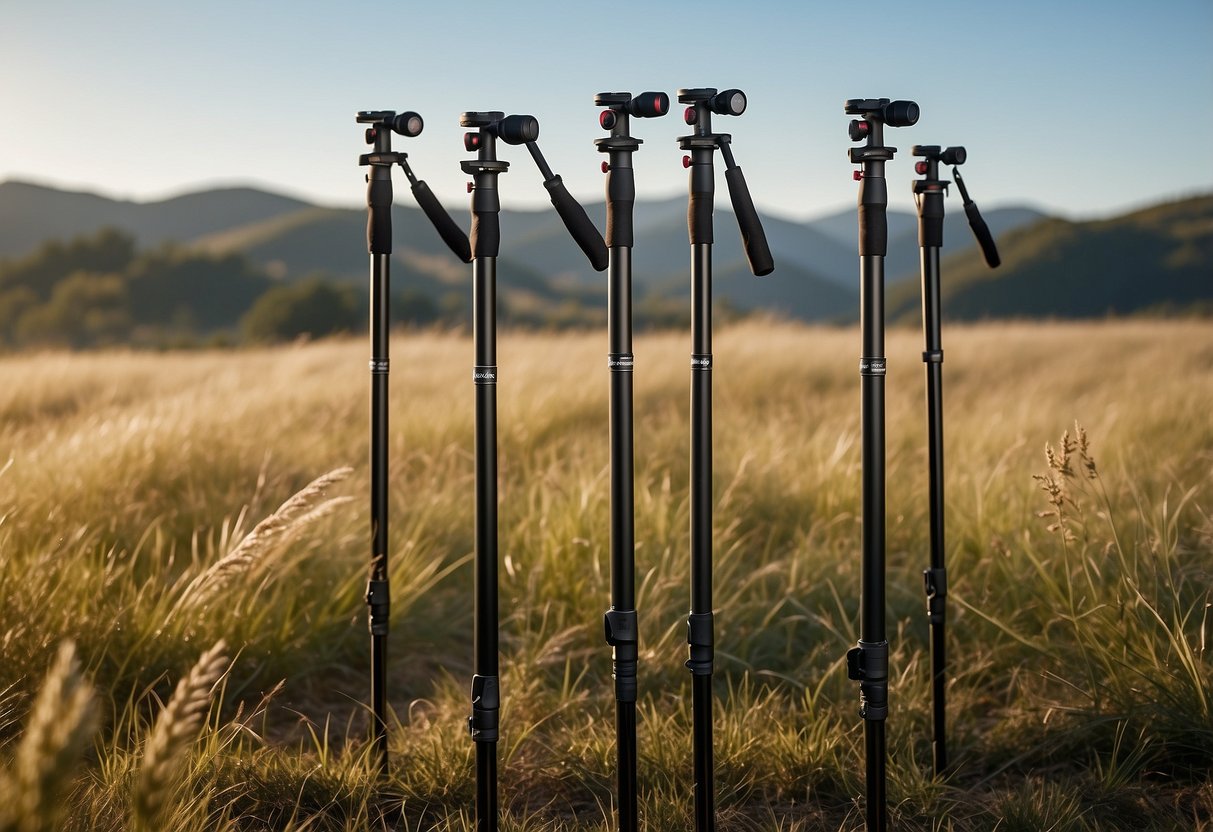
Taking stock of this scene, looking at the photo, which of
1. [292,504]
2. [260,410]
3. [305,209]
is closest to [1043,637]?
[292,504]

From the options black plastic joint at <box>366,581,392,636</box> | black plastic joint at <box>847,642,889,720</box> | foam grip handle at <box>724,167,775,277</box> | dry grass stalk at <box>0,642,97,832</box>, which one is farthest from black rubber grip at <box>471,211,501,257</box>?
dry grass stalk at <box>0,642,97,832</box>

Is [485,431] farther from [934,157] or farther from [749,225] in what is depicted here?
[934,157]

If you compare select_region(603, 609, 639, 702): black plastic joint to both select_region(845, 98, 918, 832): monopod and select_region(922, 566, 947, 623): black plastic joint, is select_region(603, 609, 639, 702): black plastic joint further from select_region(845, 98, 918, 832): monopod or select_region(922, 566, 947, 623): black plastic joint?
select_region(922, 566, 947, 623): black plastic joint

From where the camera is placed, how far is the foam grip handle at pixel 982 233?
13.2 ft

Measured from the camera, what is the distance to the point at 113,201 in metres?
81.2

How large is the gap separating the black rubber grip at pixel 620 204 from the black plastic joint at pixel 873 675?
133 centimetres

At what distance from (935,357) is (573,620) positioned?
1957 mm

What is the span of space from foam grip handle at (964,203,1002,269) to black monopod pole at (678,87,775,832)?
1.40m

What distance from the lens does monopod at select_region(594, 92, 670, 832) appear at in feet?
9.60

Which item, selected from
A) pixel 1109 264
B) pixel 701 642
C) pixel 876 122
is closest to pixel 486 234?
pixel 876 122

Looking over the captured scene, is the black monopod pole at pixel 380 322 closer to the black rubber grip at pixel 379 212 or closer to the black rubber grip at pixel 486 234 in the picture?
the black rubber grip at pixel 379 212

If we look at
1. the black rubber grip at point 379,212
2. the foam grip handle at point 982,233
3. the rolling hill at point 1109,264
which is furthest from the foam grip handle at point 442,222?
the rolling hill at point 1109,264

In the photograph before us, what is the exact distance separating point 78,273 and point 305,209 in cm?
3552

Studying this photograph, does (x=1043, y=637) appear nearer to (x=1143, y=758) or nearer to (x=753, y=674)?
(x=1143, y=758)
